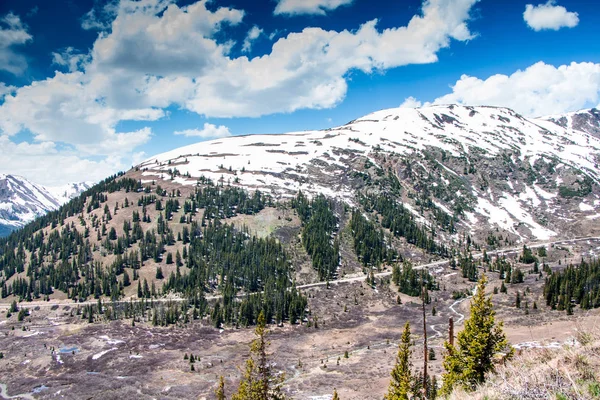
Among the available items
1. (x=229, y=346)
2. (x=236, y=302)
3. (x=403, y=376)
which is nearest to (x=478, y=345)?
(x=403, y=376)

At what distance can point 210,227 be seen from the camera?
620ft

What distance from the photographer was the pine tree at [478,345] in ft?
107

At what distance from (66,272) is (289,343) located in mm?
121828

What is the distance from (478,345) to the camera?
32.7 m

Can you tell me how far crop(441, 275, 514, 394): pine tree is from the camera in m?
32.5

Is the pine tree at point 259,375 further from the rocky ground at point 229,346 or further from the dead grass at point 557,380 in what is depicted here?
the rocky ground at point 229,346

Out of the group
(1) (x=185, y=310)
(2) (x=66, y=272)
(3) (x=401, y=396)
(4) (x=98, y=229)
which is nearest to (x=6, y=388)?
(1) (x=185, y=310)

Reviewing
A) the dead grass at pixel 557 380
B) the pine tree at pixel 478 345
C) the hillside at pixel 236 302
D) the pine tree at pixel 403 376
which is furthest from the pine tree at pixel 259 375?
the hillside at pixel 236 302

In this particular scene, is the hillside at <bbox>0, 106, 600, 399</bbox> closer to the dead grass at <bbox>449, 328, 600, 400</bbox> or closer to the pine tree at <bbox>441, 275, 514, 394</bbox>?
the pine tree at <bbox>441, 275, 514, 394</bbox>

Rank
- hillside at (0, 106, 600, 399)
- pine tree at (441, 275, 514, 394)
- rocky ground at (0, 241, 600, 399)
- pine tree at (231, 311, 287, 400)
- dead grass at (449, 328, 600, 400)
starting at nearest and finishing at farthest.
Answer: dead grass at (449, 328, 600, 400) → pine tree at (441, 275, 514, 394) → pine tree at (231, 311, 287, 400) → rocky ground at (0, 241, 600, 399) → hillside at (0, 106, 600, 399)

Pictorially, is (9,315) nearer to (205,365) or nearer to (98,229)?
(98,229)

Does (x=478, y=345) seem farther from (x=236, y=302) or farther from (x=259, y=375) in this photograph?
(x=236, y=302)

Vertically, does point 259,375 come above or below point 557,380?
below

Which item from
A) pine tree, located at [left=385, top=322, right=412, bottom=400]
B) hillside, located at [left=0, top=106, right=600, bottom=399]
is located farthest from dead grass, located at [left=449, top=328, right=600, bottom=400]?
hillside, located at [left=0, top=106, right=600, bottom=399]
